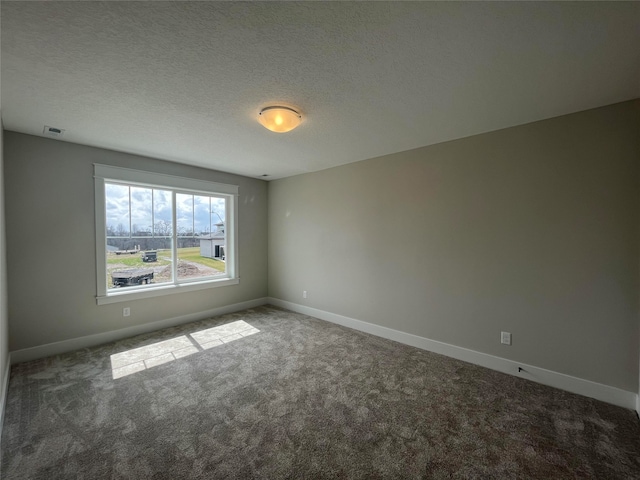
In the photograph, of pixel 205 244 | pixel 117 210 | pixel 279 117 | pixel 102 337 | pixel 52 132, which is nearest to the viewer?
pixel 279 117

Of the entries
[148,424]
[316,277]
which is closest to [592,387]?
[316,277]

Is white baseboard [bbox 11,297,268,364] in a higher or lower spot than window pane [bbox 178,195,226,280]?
lower

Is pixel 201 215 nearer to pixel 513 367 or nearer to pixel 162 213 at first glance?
pixel 162 213

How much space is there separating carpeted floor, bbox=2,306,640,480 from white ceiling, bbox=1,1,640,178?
2.48 meters

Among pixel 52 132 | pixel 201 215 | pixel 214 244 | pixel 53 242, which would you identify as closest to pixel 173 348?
pixel 53 242

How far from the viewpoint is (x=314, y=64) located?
1.71 m

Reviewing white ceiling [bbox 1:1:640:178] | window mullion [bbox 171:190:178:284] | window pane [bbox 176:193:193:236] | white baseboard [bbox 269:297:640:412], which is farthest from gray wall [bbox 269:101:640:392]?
window mullion [bbox 171:190:178:284]

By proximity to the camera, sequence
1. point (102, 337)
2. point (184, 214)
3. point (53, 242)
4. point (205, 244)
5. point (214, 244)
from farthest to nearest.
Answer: point (214, 244)
point (205, 244)
point (184, 214)
point (102, 337)
point (53, 242)

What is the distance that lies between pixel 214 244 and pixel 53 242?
6.80 feet

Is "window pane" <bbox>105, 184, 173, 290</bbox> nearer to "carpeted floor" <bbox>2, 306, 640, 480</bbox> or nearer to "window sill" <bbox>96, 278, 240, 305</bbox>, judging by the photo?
"window sill" <bbox>96, 278, 240, 305</bbox>

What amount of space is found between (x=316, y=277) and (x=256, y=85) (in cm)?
316

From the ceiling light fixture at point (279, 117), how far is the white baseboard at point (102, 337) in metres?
3.33

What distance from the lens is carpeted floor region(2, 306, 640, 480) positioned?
5.31 ft

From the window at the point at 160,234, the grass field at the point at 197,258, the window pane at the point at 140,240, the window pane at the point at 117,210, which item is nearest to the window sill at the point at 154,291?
the window at the point at 160,234
